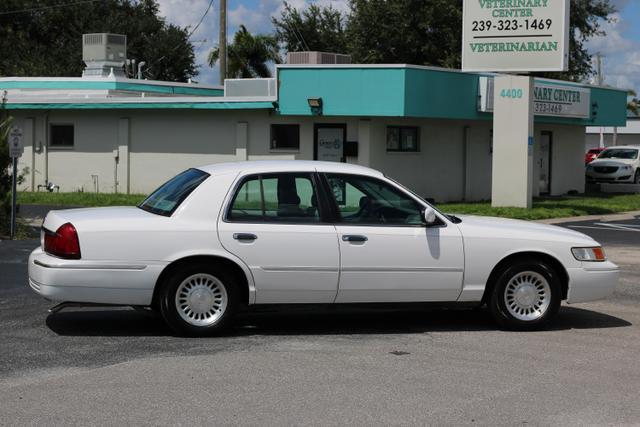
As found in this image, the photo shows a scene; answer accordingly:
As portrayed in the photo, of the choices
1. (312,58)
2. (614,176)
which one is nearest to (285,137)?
(312,58)

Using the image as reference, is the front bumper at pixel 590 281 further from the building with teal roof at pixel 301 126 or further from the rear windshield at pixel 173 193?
the building with teal roof at pixel 301 126

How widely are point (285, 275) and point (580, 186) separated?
27.5 meters

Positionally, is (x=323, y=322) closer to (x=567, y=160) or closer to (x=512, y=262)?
(x=512, y=262)

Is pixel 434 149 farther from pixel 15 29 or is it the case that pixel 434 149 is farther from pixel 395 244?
pixel 15 29

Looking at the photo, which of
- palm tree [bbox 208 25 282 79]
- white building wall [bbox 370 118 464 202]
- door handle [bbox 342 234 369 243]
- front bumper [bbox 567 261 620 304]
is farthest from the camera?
palm tree [bbox 208 25 282 79]

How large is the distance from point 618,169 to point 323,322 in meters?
29.4

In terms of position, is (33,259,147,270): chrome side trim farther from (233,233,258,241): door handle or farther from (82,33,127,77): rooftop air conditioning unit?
(82,33,127,77): rooftop air conditioning unit

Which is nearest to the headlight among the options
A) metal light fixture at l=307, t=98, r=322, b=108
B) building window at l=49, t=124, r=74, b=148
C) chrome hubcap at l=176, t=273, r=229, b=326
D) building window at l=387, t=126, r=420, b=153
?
chrome hubcap at l=176, t=273, r=229, b=326

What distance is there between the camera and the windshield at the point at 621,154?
3828 cm

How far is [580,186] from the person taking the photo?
34.5 metres

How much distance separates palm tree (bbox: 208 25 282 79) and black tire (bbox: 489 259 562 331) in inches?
1611

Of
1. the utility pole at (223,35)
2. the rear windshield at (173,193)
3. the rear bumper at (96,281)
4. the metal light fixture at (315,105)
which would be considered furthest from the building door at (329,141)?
the rear bumper at (96,281)

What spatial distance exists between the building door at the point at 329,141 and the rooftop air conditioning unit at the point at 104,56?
35.3 feet

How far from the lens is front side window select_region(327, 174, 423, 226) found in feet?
29.4
